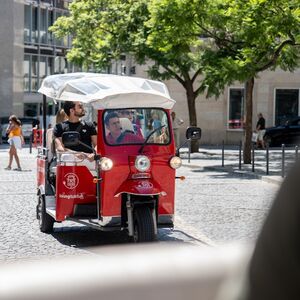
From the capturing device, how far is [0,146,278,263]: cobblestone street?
9.95m

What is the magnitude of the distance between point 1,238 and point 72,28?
25825 millimetres

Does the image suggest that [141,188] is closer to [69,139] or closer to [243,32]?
[69,139]

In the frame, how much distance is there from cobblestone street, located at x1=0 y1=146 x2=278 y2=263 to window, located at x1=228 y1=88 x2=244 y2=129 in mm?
22913

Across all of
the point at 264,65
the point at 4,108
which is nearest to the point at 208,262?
the point at 264,65

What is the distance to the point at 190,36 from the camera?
2533 cm

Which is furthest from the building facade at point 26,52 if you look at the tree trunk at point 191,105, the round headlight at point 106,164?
the round headlight at point 106,164

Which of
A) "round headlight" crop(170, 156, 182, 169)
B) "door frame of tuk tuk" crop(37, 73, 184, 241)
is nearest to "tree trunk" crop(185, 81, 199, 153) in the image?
"door frame of tuk tuk" crop(37, 73, 184, 241)

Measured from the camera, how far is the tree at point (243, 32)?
76.2 feet

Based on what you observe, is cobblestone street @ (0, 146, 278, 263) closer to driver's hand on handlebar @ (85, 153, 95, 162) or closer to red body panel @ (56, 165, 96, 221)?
red body panel @ (56, 165, 96, 221)

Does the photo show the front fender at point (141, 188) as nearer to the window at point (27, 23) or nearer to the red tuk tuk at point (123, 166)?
the red tuk tuk at point (123, 166)

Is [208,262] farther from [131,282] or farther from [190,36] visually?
[190,36]

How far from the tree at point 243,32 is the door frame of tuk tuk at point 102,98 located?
12018 millimetres

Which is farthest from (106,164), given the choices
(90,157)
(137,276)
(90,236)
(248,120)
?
(248,120)

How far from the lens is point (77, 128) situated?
11.0 m
